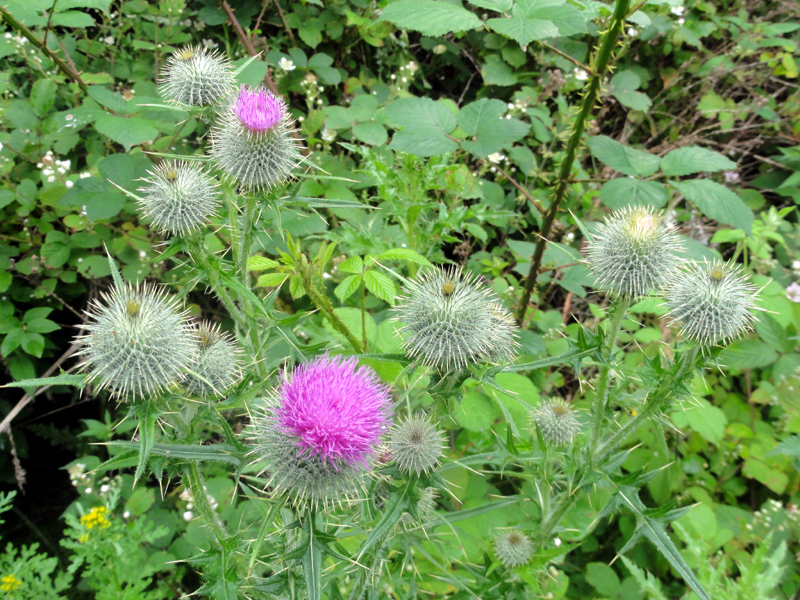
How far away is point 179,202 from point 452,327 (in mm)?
1388

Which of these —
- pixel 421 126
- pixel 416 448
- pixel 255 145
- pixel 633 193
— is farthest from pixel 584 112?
pixel 416 448

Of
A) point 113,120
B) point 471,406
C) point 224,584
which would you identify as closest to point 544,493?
point 471,406

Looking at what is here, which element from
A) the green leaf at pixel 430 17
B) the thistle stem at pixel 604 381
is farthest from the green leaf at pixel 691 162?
the green leaf at pixel 430 17

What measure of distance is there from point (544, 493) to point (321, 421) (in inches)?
58.7

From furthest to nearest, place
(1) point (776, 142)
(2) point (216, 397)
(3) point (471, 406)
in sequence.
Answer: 1. (1) point (776, 142)
2. (3) point (471, 406)
3. (2) point (216, 397)

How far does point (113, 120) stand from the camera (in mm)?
3197

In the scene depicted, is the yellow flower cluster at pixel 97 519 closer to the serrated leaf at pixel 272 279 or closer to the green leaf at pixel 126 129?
the serrated leaf at pixel 272 279

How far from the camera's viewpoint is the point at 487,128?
3.15 metres

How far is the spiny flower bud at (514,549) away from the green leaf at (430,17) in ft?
8.62

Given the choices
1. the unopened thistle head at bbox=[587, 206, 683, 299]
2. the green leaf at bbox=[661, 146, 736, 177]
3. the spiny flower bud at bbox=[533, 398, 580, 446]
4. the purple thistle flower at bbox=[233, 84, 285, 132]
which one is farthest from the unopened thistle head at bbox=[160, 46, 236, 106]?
the green leaf at bbox=[661, 146, 736, 177]

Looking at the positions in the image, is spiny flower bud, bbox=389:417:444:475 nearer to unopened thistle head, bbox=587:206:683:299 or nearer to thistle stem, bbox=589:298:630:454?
thistle stem, bbox=589:298:630:454

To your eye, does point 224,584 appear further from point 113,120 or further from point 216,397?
point 113,120

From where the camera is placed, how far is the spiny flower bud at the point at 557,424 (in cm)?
254

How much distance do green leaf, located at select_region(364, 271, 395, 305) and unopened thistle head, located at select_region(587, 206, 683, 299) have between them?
102 cm
